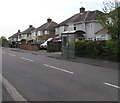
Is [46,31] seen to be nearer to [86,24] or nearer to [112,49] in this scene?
[86,24]

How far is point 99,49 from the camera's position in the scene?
721 inches

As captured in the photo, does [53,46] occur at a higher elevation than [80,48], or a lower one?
higher

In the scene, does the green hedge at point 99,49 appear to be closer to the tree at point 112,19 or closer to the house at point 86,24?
the tree at point 112,19

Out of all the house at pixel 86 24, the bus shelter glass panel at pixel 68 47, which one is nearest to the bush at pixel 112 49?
the bus shelter glass panel at pixel 68 47

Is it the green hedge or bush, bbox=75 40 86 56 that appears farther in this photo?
bush, bbox=75 40 86 56

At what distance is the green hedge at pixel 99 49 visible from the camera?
52.2ft

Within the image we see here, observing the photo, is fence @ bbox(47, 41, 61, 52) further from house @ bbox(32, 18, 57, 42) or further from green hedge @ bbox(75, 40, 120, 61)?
house @ bbox(32, 18, 57, 42)

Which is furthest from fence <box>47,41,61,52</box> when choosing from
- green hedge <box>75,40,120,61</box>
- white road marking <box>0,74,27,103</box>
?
white road marking <box>0,74,27,103</box>

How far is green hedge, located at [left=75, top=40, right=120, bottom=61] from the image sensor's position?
15908 millimetres

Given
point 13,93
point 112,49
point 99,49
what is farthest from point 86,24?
point 13,93

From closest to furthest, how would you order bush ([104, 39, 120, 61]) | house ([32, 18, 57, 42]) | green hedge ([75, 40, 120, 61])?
1. bush ([104, 39, 120, 61])
2. green hedge ([75, 40, 120, 61])
3. house ([32, 18, 57, 42])

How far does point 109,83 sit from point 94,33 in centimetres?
3529

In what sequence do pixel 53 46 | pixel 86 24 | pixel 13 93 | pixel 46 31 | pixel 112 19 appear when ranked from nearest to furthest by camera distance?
pixel 13 93
pixel 112 19
pixel 53 46
pixel 86 24
pixel 46 31

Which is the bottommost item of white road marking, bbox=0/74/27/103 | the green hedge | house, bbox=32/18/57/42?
white road marking, bbox=0/74/27/103
